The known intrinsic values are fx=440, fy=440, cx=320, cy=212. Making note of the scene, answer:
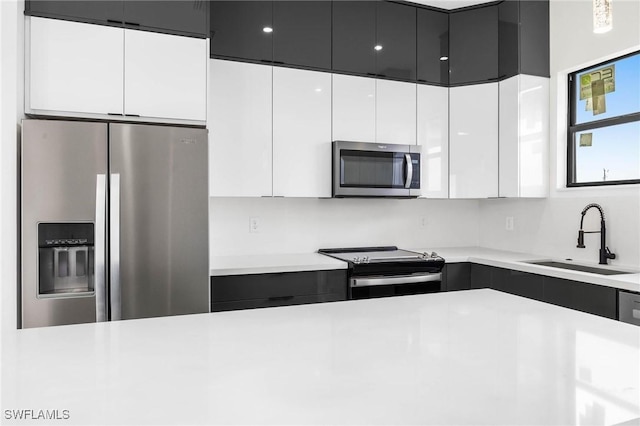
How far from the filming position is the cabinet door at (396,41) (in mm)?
3338

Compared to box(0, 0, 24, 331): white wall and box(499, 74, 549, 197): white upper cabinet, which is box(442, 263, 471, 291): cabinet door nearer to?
box(499, 74, 549, 197): white upper cabinet

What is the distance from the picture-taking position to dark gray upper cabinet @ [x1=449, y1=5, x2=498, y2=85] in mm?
3422

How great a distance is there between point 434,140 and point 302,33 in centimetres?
131

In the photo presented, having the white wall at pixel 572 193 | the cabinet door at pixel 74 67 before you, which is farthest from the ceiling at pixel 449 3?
the cabinet door at pixel 74 67

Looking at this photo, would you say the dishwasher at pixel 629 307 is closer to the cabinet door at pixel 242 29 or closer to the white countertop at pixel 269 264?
the white countertop at pixel 269 264

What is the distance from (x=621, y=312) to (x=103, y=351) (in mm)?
2364

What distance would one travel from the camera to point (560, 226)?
10.6 feet

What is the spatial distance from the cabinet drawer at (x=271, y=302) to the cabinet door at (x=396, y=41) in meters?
1.71

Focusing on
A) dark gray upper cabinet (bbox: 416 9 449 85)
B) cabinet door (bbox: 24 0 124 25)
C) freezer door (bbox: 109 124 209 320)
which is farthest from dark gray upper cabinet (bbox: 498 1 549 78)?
cabinet door (bbox: 24 0 124 25)

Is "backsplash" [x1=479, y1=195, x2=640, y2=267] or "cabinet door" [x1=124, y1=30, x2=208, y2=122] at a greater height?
"cabinet door" [x1=124, y1=30, x2=208, y2=122]

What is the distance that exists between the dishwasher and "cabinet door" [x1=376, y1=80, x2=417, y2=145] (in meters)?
1.75

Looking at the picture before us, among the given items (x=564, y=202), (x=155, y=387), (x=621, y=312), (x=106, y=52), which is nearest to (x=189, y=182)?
(x=106, y=52)

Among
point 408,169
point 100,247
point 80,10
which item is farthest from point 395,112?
point 100,247

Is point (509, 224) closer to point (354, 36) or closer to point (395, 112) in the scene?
point (395, 112)
